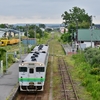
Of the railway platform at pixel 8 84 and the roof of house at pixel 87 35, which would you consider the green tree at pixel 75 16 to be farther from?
the railway platform at pixel 8 84

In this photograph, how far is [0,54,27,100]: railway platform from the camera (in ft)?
57.3

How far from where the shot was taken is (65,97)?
711 inches

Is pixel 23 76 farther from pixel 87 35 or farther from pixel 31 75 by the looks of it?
pixel 87 35

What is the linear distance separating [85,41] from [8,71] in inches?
1248

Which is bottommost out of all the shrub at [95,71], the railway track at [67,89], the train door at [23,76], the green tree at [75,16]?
the railway track at [67,89]

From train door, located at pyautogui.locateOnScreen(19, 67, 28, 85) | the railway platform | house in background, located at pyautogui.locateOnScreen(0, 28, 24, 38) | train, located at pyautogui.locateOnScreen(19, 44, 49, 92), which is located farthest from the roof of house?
train door, located at pyautogui.locateOnScreen(19, 67, 28, 85)

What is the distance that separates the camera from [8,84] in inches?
829

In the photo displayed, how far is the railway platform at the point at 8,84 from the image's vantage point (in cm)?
1747

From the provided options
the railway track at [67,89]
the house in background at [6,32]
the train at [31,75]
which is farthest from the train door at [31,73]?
the house in background at [6,32]

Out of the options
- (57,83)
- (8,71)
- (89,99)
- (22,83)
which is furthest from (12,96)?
(8,71)

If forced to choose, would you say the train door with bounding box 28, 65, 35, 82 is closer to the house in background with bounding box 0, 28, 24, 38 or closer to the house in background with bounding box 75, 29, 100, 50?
the house in background with bounding box 0, 28, 24, 38

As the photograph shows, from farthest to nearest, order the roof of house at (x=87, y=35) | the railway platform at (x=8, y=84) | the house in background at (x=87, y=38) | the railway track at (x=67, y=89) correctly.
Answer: the roof of house at (x=87, y=35), the house in background at (x=87, y=38), the railway track at (x=67, y=89), the railway platform at (x=8, y=84)

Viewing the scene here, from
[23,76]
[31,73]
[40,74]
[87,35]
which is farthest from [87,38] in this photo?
[23,76]

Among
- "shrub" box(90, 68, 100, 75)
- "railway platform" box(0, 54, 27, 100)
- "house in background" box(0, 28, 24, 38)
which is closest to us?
"railway platform" box(0, 54, 27, 100)
